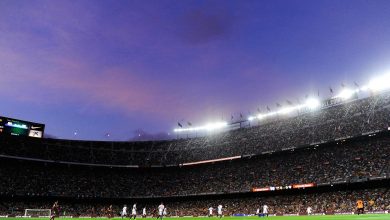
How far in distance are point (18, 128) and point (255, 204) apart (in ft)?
156

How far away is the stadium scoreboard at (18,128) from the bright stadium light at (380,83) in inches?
2556

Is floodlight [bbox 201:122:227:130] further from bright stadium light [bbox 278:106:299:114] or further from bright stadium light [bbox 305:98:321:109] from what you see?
bright stadium light [bbox 305:98:321:109]

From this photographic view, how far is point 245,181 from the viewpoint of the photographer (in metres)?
67.5

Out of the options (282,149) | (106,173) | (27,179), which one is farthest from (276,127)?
(27,179)

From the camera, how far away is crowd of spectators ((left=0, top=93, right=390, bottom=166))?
59812mm

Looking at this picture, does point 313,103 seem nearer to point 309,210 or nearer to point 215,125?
point 215,125

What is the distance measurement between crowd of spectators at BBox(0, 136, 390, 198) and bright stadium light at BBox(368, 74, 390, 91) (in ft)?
38.6

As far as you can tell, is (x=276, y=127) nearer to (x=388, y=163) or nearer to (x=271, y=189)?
(x=271, y=189)

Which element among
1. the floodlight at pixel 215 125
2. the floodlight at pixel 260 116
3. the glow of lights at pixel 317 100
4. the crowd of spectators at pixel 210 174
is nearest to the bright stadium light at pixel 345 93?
the glow of lights at pixel 317 100

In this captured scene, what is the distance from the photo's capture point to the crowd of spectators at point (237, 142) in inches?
2355

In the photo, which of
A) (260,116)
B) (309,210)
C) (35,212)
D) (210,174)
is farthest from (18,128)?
(309,210)

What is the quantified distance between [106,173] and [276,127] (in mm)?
40933

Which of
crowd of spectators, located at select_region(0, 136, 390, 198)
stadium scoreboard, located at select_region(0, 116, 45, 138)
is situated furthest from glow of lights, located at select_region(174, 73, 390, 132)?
stadium scoreboard, located at select_region(0, 116, 45, 138)

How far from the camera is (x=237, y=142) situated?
7781 centimetres
